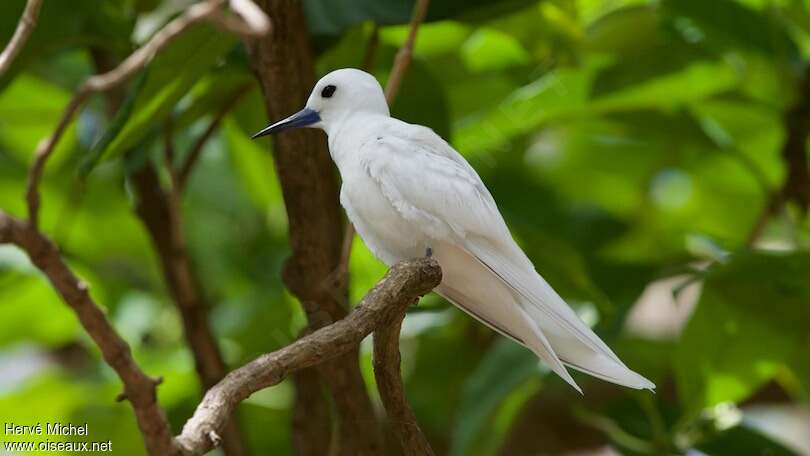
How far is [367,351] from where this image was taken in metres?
2.29

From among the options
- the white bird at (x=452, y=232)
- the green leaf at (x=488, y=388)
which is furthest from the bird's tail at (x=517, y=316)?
the green leaf at (x=488, y=388)

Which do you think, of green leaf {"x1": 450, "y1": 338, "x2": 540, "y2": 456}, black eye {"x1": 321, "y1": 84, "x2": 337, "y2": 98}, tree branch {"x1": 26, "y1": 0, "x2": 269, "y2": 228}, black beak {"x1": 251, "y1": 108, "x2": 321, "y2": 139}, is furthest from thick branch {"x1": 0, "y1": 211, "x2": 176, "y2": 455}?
green leaf {"x1": 450, "y1": 338, "x2": 540, "y2": 456}

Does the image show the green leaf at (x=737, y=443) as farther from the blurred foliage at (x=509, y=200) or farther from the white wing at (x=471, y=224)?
the white wing at (x=471, y=224)

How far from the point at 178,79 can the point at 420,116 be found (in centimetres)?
42

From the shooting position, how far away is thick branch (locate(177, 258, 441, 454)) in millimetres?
905

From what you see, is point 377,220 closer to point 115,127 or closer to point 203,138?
point 115,127

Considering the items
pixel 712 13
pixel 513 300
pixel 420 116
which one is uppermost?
pixel 420 116

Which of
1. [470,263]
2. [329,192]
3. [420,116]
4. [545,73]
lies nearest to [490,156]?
[545,73]

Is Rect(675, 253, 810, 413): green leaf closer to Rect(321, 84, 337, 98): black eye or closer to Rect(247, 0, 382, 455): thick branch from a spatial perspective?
Rect(247, 0, 382, 455): thick branch

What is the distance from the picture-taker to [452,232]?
145 cm

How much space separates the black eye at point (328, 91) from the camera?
1604 millimetres

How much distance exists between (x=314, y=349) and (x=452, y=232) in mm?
436

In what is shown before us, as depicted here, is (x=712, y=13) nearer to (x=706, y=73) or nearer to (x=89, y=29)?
(x=706, y=73)

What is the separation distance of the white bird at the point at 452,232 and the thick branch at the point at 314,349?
160 mm
